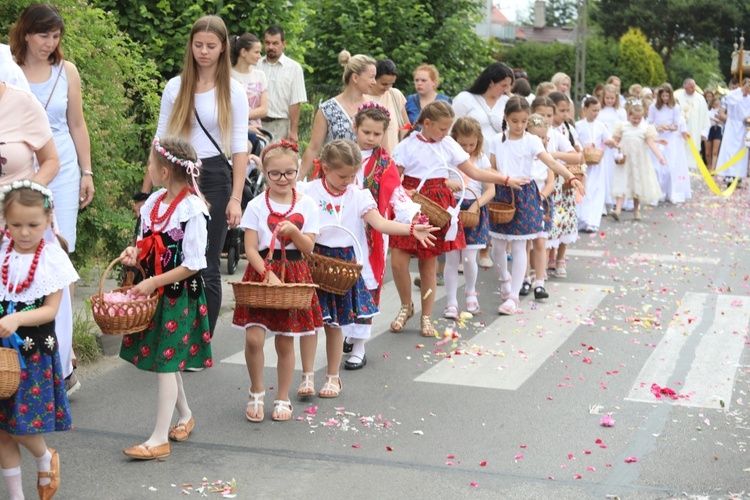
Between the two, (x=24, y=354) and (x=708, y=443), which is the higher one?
(x=24, y=354)

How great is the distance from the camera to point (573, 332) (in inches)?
373

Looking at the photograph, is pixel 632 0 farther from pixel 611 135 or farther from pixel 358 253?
pixel 358 253

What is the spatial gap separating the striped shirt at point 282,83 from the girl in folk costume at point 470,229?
3.08 m

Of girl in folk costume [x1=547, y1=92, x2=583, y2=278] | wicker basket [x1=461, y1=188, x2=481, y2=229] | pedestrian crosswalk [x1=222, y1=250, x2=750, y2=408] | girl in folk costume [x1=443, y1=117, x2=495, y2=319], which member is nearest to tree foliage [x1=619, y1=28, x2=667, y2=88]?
girl in folk costume [x1=547, y1=92, x2=583, y2=278]

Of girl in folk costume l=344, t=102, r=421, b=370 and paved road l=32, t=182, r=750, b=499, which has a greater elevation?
girl in folk costume l=344, t=102, r=421, b=370

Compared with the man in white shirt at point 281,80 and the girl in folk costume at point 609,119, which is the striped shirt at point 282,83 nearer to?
the man in white shirt at point 281,80

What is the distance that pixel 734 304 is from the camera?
35.4 ft

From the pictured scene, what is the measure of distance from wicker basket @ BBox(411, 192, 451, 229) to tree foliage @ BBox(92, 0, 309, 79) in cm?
453

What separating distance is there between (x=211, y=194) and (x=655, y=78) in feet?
177

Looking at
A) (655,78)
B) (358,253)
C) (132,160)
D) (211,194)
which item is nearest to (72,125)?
(211,194)

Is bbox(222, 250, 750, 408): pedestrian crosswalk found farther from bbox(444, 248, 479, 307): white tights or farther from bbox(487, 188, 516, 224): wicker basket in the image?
bbox(487, 188, 516, 224): wicker basket

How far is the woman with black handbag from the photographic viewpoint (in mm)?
7461

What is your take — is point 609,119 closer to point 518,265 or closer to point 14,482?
point 518,265

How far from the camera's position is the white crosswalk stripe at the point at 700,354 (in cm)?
754
